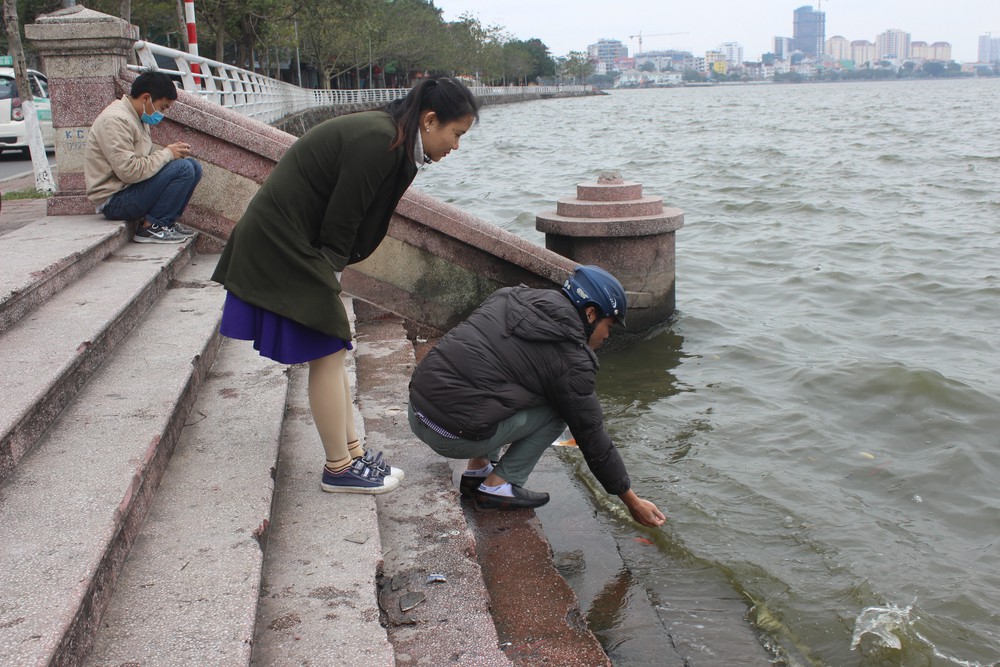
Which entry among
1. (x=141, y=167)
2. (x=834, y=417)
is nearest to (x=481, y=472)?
(x=834, y=417)

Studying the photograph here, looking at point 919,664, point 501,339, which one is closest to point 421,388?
point 501,339

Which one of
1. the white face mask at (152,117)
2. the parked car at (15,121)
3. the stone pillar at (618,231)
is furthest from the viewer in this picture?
the parked car at (15,121)

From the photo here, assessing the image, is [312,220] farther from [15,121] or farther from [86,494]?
[15,121]

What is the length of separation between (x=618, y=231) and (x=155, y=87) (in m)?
3.53

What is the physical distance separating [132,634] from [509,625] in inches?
46.8

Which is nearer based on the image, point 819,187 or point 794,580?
point 794,580

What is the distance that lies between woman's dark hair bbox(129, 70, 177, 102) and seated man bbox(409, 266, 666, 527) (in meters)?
3.27

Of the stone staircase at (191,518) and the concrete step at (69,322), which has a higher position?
the concrete step at (69,322)

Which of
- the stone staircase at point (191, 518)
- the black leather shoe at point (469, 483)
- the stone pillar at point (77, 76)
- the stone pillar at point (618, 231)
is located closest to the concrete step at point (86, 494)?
the stone staircase at point (191, 518)

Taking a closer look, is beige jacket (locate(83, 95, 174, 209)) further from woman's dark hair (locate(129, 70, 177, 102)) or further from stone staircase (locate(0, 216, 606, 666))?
stone staircase (locate(0, 216, 606, 666))

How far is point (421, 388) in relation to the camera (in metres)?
3.68

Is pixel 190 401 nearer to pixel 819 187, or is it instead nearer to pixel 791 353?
pixel 791 353

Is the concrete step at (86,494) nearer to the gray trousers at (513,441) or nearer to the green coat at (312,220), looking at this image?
the green coat at (312,220)

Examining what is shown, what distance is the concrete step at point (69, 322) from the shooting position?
310 cm
